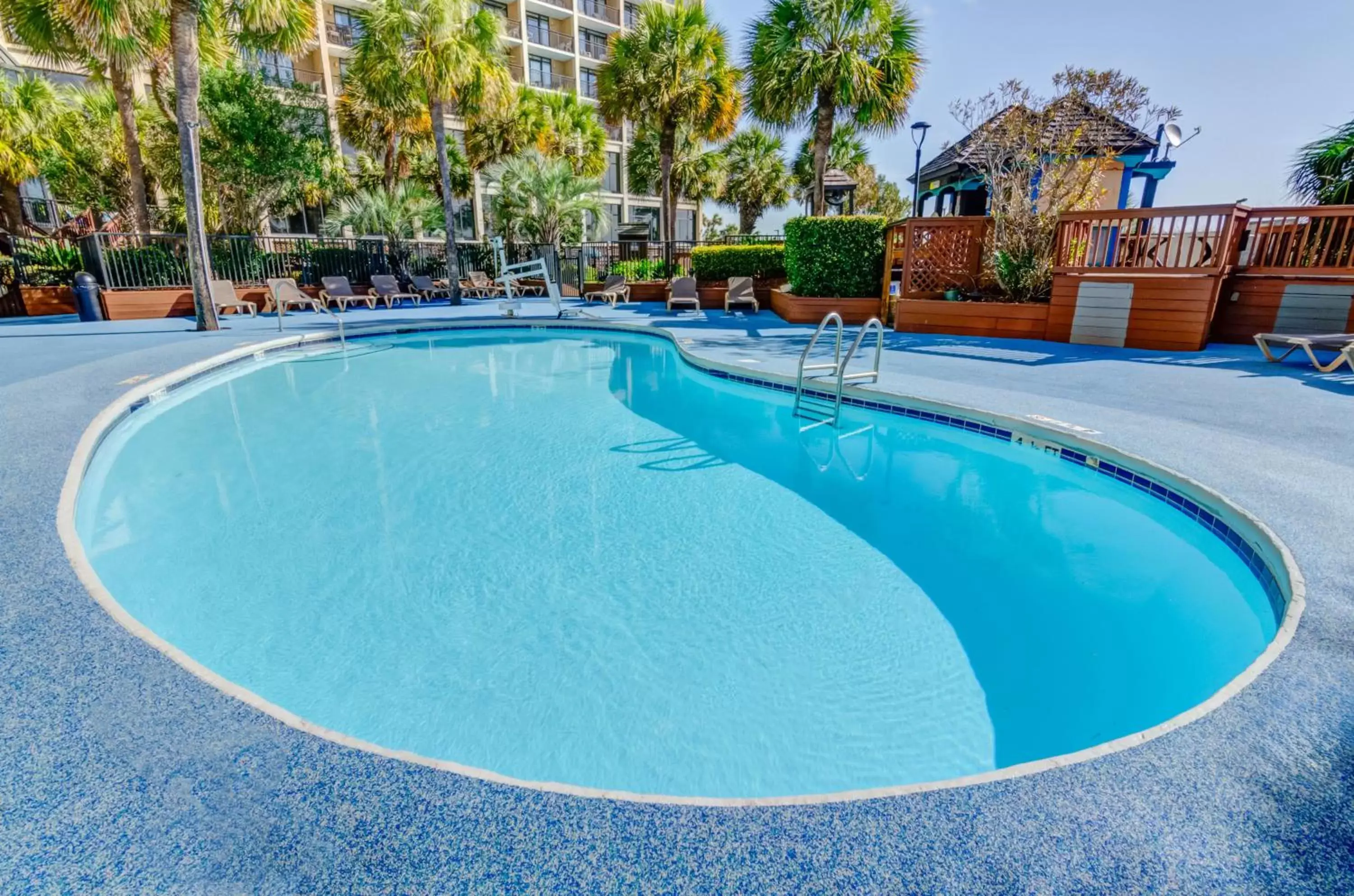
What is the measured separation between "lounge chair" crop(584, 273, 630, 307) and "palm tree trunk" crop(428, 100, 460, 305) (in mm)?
3318

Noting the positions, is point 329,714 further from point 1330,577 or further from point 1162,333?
point 1162,333

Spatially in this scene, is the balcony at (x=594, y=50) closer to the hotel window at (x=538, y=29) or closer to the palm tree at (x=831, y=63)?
the hotel window at (x=538, y=29)

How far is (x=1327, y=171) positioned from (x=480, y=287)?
1747cm

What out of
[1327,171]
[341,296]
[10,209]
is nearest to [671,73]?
[341,296]

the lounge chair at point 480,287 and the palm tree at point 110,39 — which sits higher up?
the palm tree at point 110,39

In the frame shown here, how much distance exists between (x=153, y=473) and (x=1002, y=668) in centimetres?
620

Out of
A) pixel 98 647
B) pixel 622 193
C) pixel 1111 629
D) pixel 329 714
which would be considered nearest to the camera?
pixel 98 647

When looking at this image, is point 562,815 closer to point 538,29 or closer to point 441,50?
point 441,50

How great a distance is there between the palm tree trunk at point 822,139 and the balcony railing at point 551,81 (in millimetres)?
20018

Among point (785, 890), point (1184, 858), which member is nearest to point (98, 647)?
point (785, 890)

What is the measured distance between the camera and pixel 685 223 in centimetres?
3816

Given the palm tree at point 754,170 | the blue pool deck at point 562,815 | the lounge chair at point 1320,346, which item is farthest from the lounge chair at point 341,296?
the palm tree at point 754,170

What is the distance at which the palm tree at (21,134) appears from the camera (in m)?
15.4

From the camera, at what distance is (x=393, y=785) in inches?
68.1
